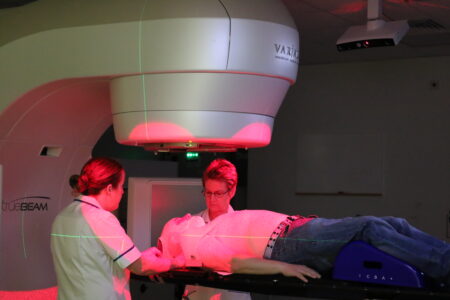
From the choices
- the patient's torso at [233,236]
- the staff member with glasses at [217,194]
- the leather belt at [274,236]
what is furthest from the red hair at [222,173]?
the leather belt at [274,236]

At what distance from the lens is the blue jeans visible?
2086mm

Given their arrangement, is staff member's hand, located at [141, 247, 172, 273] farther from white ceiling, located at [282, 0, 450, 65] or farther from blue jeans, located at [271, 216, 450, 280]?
white ceiling, located at [282, 0, 450, 65]

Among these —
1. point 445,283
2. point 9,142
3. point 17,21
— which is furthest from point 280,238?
point 17,21

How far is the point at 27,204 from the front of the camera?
2.54 metres

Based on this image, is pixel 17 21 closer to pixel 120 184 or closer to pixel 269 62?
pixel 120 184

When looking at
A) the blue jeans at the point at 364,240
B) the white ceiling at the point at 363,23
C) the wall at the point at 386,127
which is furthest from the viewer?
the wall at the point at 386,127

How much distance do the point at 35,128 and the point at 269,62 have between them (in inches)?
36.8

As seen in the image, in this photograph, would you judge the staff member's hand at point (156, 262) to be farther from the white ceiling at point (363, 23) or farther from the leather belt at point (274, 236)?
the white ceiling at point (363, 23)

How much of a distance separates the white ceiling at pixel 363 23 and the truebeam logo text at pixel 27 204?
1560 millimetres

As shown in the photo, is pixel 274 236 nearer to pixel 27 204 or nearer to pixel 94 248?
pixel 94 248

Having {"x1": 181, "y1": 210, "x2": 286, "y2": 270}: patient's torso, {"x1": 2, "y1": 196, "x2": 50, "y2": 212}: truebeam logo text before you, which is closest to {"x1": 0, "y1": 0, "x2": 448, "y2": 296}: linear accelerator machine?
{"x1": 2, "y1": 196, "x2": 50, "y2": 212}: truebeam logo text

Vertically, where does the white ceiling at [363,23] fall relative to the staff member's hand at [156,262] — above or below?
above

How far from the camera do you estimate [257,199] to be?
630cm

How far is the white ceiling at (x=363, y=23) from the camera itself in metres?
3.46
